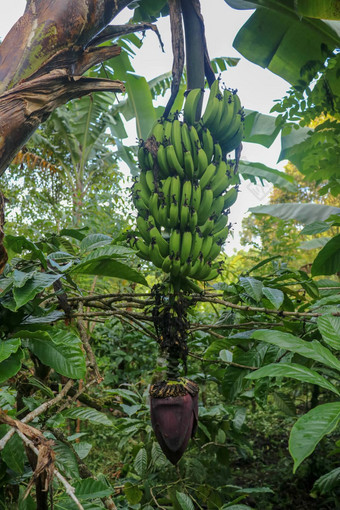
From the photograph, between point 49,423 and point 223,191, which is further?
point 223,191

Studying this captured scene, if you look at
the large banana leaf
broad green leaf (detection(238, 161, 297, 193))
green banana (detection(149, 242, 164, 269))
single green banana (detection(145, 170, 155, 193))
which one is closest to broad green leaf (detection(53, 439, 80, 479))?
green banana (detection(149, 242, 164, 269))

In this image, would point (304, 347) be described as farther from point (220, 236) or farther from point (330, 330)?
point (220, 236)

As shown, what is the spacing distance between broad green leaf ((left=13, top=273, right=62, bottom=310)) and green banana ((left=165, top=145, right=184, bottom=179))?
1.91 feet

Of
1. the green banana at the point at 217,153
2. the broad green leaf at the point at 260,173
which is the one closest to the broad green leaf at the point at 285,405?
the green banana at the point at 217,153

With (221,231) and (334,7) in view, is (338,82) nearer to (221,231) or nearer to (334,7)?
(334,7)

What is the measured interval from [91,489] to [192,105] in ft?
3.44

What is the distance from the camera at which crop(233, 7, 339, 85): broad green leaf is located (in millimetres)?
2354

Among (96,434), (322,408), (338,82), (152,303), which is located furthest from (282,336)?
(96,434)

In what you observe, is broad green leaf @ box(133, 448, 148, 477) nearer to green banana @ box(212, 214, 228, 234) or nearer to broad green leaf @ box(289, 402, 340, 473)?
green banana @ box(212, 214, 228, 234)

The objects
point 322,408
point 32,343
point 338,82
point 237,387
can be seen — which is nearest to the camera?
point 322,408

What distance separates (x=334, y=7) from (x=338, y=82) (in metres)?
0.71

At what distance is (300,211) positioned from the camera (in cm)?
343

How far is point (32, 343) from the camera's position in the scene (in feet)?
2.33

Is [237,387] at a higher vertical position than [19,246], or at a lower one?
lower
